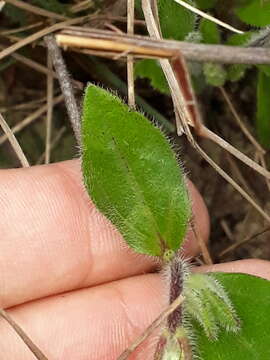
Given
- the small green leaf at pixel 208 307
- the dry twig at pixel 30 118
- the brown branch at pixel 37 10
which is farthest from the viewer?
the dry twig at pixel 30 118

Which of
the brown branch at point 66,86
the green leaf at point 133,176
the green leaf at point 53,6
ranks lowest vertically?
the green leaf at point 133,176

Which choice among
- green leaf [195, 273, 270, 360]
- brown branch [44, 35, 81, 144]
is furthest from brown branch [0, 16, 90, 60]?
green leaf [195, 273, 270, 360]

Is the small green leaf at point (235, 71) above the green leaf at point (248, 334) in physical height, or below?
above

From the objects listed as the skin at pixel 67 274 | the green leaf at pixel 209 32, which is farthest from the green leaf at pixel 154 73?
the skin at pixel 67 274

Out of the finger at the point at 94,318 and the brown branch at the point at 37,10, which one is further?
the brown branch at the point at 37,10

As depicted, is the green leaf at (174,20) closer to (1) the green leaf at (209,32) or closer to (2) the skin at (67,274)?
(1) the green leaf at (209,32)

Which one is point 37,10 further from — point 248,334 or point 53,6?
point 248,334

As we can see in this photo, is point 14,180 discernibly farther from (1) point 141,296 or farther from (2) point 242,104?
(2) point 242,104

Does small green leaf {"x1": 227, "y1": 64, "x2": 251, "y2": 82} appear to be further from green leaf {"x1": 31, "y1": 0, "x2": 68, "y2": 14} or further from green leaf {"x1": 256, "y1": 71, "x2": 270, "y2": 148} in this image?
green leaf {"x1": 31, "y1": 0, "x2": 68, "y2": 14}

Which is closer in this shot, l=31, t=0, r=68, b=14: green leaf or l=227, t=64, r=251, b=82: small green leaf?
l=227, t=64, r=251, b=82: small green leaf
